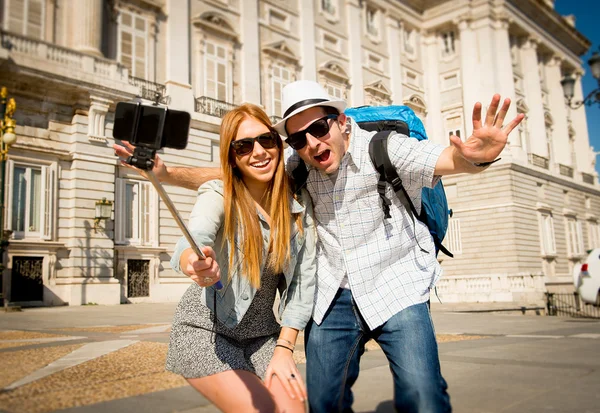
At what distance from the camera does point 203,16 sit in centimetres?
2105

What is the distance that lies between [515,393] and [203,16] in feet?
66.8

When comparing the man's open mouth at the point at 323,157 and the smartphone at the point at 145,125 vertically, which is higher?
the man's open mouth at the point at 323,157

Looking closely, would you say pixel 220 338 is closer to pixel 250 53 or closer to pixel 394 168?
pixel 394 168

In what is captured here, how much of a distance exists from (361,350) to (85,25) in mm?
17653

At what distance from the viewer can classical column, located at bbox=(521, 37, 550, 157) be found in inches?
1335

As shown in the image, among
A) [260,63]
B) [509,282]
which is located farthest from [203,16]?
[509,282]

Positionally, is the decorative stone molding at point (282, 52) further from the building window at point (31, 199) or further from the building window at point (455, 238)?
the building window at point (455, 238)

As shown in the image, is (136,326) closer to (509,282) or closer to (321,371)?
(321,371)

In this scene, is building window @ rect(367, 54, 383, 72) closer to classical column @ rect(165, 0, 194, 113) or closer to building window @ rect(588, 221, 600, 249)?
classical column @ rect(165, 0, 194, 113)

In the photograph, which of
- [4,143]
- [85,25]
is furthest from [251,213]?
[85,25]

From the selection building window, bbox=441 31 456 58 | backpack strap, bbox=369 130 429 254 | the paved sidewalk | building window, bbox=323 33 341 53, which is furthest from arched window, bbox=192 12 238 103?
backpack strap, bbox=369 130 429 254

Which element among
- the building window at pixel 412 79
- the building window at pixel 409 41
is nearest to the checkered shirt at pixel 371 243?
the building window at pixel 412 79

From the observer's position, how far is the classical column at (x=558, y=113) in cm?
3588

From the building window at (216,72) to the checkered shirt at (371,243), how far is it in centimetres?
1924
